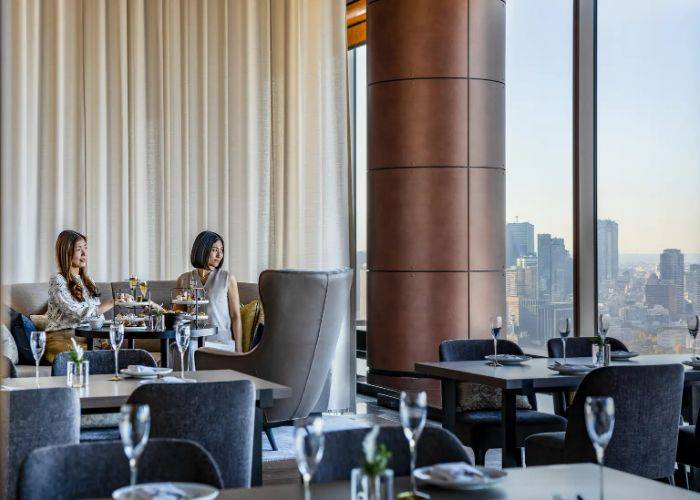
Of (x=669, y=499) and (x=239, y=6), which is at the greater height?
(x=239, y=6)

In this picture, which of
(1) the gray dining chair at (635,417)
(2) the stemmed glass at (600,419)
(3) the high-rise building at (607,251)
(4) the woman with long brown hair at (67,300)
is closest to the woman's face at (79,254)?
(4) the woman with long brown hair at (67,300)

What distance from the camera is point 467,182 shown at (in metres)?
7.01

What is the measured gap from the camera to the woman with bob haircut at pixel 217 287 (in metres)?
7.29

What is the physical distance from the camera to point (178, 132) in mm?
8852

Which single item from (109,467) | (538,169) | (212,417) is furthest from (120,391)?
(538,169)

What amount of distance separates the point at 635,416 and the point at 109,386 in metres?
1.96

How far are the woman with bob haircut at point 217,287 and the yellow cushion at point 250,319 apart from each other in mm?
571

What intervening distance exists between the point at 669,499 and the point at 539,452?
195 centimetres

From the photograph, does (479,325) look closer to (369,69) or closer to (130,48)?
(369,69)

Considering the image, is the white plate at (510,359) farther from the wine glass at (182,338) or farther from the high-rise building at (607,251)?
the high-rise building at (607,251)

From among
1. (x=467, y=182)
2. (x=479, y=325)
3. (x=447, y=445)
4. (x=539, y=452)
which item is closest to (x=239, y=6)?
(x=467, y=182)

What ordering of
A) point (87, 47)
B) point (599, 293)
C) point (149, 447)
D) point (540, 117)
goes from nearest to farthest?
point (149, 447)
point (599, 293)
point (540, 117)
point (87, 47)

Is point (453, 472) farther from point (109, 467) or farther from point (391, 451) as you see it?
point (109, 467)

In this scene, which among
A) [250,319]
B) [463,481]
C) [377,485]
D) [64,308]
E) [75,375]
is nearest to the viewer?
[377,485]
